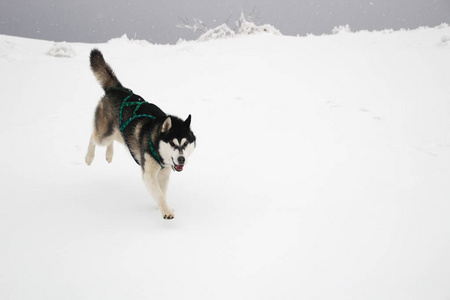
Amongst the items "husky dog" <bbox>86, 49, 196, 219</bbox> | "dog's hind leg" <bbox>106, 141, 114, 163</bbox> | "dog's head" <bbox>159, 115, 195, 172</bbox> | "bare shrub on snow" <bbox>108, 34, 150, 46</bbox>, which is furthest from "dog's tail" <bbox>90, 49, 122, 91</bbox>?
"bare shrub on snow" <bbox>108, 34, 150, 46</bbox>

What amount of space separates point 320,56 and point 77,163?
30.4 ft

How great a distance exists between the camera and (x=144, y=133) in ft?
11.4

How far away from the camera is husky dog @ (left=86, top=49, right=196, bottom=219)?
10.4 feet

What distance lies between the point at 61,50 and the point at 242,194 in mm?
9811

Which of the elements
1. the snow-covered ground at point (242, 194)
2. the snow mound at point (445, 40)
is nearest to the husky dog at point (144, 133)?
the snow-covered ground at point (242, 194)

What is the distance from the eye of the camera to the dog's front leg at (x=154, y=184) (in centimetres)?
320

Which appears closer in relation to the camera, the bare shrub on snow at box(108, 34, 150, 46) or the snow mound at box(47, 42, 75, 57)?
the snow mound at box(47, 42, 75, 57)

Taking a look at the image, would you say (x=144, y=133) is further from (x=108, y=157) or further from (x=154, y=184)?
(x=108, y=157)

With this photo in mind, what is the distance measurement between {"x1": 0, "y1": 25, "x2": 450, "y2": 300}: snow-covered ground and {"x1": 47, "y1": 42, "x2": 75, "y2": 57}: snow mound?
1541 millimetres

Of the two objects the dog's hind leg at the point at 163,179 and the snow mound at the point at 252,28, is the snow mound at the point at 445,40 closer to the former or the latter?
the snow mound at the point at 252,28

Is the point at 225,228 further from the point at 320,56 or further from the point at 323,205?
the point at 320,56

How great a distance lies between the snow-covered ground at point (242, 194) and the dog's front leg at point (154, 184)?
0.22 m

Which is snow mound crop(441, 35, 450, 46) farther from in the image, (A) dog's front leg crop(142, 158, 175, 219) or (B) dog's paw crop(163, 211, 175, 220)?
(B) dog's paw crop(163, 211, 175, 220)

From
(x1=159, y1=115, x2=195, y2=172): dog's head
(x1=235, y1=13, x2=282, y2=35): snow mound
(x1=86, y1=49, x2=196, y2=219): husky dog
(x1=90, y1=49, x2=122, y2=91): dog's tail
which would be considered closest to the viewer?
(x1=159, y1=115, x2=195, y2=172): dog's head
